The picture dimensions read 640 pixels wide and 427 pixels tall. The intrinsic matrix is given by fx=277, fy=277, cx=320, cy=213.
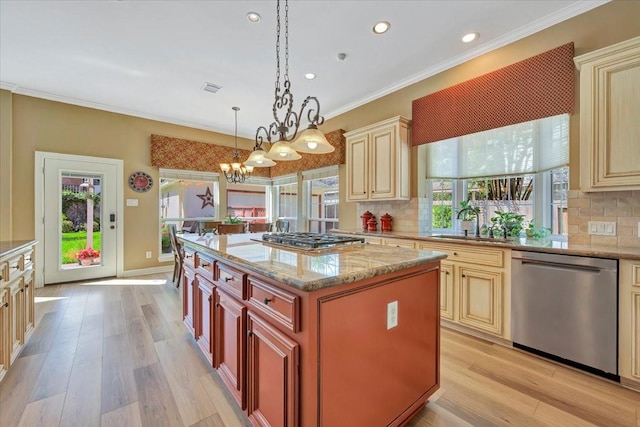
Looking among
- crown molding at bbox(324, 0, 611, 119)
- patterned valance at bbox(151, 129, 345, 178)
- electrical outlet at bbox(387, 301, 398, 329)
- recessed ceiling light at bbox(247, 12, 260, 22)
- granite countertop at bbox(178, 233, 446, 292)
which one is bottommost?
electrical outlet at bbox(387, 301, 398, 329)

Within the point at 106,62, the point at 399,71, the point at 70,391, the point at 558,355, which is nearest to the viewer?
the point at 70,391

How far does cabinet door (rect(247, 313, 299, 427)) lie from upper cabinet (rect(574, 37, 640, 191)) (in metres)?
2.50

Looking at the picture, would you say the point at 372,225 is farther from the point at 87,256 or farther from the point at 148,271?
the point at 87,256

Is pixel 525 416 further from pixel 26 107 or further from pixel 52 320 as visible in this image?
pixel 26 107

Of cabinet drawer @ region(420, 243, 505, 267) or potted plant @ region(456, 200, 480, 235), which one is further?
potted plant @ region(456, 200, 480, 235)

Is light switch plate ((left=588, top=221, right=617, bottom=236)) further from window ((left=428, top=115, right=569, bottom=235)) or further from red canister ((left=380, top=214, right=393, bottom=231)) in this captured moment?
red canister ((left=380, top=214, right=393, bottom=231))

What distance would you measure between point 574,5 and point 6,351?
514 cm

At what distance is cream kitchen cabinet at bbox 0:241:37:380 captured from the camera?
189 cm

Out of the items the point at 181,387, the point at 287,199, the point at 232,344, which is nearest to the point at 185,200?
the point at 287,199

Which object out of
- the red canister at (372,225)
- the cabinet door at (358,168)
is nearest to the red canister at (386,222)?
the red canister at (372,225)

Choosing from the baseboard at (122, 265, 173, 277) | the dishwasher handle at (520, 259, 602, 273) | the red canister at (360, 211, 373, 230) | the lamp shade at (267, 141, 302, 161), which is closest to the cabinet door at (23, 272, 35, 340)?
the baseboard at (122, 265, 173, 277)

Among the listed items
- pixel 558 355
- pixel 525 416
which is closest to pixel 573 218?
pixel 558 355

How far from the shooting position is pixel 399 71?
3455 millimetres

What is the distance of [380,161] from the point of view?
12.1 ft
